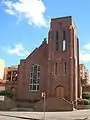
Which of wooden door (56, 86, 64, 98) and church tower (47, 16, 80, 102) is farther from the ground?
church tower (47, 16, 80, 102)

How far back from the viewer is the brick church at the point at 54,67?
155ft

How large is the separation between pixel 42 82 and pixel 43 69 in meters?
2.66

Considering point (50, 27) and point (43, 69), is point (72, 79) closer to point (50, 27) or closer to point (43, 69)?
point (43, 69)

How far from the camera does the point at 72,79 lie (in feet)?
153

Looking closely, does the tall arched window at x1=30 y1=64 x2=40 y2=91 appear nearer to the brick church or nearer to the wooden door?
the brick church

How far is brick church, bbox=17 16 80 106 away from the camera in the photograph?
155 feet

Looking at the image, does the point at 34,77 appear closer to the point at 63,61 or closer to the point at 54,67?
the point at 54,67

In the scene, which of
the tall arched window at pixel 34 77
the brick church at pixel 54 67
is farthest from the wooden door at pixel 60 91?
the tall arched window at pixel 34 77

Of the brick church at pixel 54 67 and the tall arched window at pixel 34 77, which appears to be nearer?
the brick church at pixel 54 67

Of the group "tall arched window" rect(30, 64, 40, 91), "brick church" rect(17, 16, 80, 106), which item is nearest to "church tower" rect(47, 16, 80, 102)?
"brick church" rect(17, 16, 80, 106)

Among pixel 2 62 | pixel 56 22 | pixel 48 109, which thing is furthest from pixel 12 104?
pixel 2 62

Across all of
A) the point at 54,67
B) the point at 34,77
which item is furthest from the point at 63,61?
the point at 34,77

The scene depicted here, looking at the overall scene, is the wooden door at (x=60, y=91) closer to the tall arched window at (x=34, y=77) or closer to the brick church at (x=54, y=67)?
the brick church at (x=54, y=67)

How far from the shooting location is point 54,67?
159 feet
